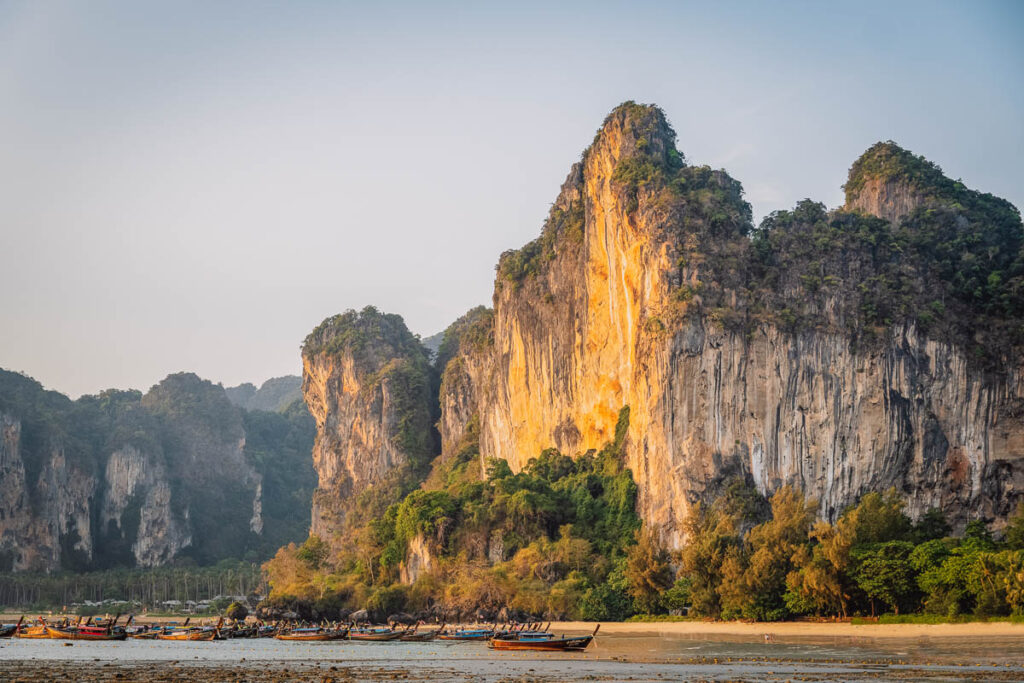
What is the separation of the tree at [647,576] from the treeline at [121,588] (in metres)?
63.8

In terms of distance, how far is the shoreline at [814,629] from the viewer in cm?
4472

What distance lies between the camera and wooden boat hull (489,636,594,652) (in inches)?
1825

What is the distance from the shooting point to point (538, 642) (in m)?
47.4

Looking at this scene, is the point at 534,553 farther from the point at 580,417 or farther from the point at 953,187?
the point at 953,187

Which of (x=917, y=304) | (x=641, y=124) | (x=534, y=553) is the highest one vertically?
(x=641, y=124)

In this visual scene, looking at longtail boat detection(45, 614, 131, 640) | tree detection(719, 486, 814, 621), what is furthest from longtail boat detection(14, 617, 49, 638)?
tree detection(719, 486, 814, 621)

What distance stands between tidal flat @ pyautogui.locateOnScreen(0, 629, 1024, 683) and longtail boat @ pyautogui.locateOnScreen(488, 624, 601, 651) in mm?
597

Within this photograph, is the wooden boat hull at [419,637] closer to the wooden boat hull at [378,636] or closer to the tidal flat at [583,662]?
the wooden boat hull at [378,636]

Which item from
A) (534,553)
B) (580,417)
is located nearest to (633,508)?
(534,553)

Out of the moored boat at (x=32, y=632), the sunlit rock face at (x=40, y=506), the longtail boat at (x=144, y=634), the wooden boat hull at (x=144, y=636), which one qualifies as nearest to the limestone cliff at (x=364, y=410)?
the sunlit rock face at (x=40, y=506)

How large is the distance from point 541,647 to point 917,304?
119 ft

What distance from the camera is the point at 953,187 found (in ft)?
267

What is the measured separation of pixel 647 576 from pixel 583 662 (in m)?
23.7

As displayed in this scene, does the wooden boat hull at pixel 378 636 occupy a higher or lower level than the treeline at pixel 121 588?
lower
